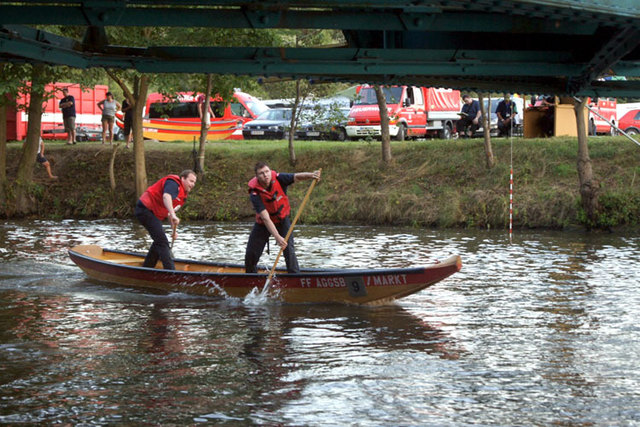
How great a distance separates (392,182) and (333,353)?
677 inches

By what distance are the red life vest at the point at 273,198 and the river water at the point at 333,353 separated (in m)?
1.31

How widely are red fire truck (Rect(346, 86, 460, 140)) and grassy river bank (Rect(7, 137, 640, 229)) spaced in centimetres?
187

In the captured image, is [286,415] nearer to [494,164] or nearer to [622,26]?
[622,26]

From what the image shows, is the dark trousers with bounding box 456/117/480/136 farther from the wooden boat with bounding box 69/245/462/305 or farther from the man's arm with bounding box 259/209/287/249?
the man's arm with bounding box 259/209/287/249

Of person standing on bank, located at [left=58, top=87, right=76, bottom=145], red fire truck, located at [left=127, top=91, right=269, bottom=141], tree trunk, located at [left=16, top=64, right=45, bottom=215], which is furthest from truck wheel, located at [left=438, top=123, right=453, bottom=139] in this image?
tree trunk, located at [left=16, top=64, right=45, bottom=215]

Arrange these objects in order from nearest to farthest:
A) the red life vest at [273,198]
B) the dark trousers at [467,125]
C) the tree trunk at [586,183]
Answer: the red life vest at [273,198] → the tree trunk at [586,183] → the dark trousers at [467,125]

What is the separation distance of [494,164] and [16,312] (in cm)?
1675

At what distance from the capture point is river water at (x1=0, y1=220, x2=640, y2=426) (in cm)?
791

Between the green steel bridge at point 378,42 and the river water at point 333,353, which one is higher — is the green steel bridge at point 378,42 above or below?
above

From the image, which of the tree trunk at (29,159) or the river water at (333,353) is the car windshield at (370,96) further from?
the river water at (333,353)

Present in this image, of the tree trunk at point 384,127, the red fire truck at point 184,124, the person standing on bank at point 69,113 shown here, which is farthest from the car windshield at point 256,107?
the tree trunk at point 384,127

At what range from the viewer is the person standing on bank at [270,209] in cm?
1284

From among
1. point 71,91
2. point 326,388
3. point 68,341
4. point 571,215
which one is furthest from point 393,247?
point 71,91

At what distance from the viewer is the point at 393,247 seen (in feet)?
66.5
